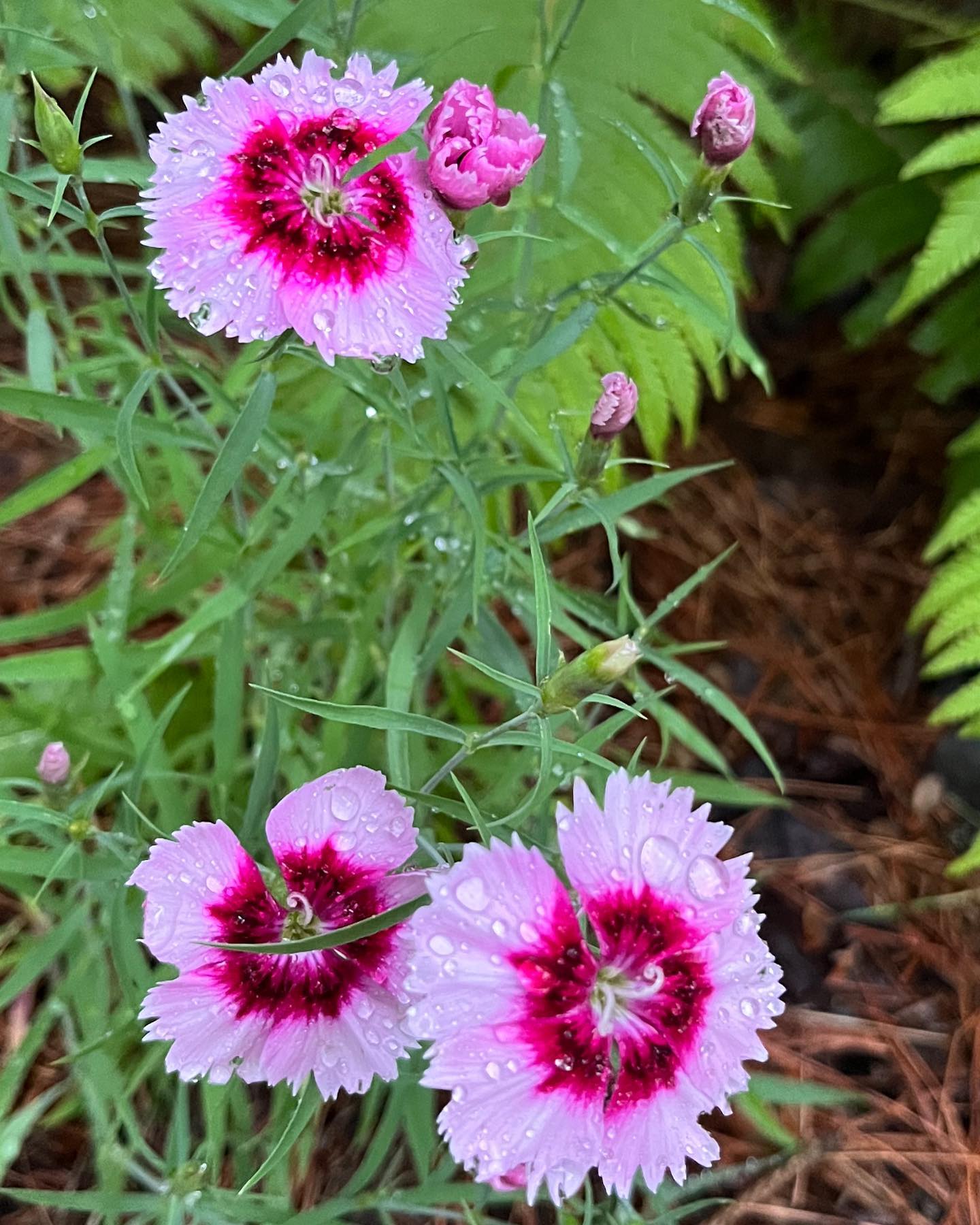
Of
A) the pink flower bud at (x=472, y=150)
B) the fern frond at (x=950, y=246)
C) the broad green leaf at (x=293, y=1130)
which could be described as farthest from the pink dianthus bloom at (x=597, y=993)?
the fern frond at (x=950, y=246)

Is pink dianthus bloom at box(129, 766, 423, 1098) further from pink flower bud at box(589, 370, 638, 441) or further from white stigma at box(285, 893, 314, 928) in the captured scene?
pink flower bud at box(589, 370, 638, 441)

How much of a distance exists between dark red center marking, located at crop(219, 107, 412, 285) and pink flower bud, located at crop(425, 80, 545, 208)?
0.19ft

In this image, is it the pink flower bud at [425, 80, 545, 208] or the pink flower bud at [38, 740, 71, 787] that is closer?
the pink flower bud at [425, 80, 545, 208]

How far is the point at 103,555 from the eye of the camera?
62.9 inches

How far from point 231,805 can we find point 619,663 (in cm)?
56

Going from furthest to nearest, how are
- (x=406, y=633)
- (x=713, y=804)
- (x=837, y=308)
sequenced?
(x=837, y=308), (x=713, y=804), (x=406, y=633)

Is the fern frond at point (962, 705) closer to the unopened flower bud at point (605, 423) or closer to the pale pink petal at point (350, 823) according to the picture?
the unopened flower bud at point (605, 423)

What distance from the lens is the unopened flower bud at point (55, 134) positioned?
0.65 metres

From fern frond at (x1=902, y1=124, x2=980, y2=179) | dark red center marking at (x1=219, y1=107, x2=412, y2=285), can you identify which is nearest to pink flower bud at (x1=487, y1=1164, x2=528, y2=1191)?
dark red center marking at (x1=219, y1=107, x2=412, y2=285)

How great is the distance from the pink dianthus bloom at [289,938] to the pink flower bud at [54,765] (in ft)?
0.50

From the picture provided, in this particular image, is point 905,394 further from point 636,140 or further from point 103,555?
point 103,555

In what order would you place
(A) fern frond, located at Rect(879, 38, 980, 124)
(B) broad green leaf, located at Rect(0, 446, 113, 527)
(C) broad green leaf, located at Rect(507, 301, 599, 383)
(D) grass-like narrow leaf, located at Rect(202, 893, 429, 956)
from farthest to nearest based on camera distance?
(A) fern frond, located at Rect(879, 38, 980, 124) < (B) broad green leaf, located at Rect(0, 446, 113, 527) < (C) broad green leaf, located at Rect(507, 301, 599, 383) < (D) grass-like narrow leaf, located at Rect(202, 893, 429, 956)

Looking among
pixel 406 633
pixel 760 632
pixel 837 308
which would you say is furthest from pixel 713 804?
pixel 837 308

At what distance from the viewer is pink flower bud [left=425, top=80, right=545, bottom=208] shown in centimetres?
65
